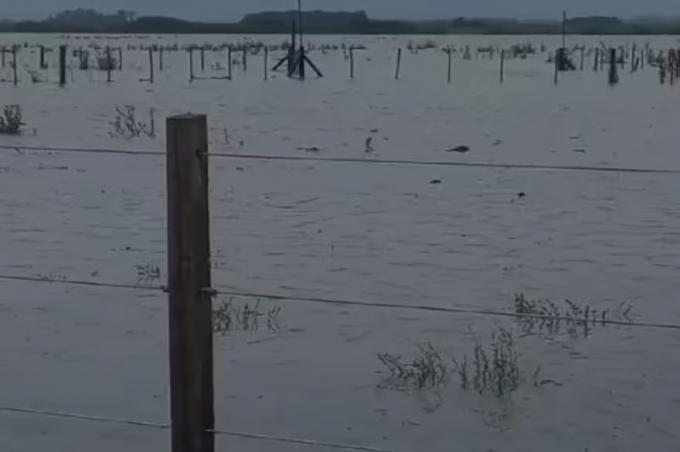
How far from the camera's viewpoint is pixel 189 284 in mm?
4234

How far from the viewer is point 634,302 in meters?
10.6

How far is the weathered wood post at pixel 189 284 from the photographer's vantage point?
13.7ft

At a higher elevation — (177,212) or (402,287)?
(177,212)

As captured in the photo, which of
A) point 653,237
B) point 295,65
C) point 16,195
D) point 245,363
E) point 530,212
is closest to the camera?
point 245,363

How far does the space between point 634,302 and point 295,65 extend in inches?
1667

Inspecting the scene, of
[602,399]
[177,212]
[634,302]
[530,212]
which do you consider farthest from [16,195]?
[177,212]

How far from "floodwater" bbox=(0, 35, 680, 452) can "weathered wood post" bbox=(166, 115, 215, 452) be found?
8.57 feet

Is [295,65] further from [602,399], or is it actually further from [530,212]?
[602,399]

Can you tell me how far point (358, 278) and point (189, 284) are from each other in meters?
7.22

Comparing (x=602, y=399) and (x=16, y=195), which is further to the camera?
Answer: (x=16, y=195)

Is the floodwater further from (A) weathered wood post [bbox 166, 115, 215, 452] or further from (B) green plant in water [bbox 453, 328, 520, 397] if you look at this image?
(A) weathered wood post [bbox 166, 115, 215, 452]

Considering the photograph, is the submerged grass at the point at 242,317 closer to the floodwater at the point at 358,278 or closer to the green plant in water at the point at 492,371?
the floodwater at the point at 358,278

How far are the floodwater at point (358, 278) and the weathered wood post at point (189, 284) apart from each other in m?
2.61

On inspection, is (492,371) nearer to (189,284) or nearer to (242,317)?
(242,317)
